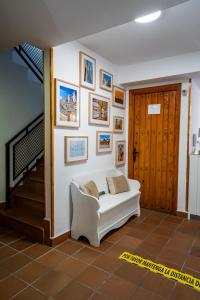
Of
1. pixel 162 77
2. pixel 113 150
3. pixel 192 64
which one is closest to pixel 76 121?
pixel 113 150

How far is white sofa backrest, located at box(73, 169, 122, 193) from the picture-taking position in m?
2.92

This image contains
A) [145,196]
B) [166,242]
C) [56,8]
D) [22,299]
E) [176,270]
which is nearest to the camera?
[56,8]

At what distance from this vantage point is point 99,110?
332 cm

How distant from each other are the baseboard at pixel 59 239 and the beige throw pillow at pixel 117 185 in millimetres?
964

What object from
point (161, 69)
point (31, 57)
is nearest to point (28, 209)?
point (31, 57)

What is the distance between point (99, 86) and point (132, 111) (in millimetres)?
1063

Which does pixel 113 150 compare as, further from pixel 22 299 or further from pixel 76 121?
pixel 22 299

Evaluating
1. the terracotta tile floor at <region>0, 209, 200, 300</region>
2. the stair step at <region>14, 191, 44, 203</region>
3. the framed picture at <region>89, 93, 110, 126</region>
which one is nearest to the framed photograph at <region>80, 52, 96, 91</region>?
the framed picture at <region>89, 93, 110, 126</region>

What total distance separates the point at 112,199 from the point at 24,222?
49.9 inches

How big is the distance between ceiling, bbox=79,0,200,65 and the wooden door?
734 mm

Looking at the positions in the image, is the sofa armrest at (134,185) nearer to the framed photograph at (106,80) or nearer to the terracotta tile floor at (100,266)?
the terracotta tile floor at (100,266)

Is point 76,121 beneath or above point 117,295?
above

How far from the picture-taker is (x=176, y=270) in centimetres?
212

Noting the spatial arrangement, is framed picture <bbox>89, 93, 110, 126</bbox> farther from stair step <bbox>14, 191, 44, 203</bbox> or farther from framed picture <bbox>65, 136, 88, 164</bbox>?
stair step <bbox>14, 191, 44, 203</bbox>
